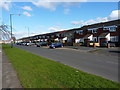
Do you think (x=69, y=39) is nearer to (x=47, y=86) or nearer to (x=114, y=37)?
(x=114, y=37)

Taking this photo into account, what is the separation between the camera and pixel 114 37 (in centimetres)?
3441

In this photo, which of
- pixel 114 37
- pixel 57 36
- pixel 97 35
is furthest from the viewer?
pixel 57 36

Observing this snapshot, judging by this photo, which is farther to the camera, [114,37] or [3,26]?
[114,37]

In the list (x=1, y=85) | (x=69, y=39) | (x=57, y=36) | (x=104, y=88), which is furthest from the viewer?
(x=57, y=36)

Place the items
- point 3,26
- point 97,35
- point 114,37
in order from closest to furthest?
point 3,26 < point 114,37 < point 97,35

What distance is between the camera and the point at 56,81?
16.9ft

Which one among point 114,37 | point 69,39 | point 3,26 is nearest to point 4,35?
point 3,26

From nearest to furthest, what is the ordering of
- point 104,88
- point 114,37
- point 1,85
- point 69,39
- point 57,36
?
point 104,88 < point 1,85 < point 114,37 < point 69,39 < point 57,36

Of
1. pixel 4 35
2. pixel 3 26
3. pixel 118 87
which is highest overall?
pixel 3 26

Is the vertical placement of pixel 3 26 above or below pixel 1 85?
above

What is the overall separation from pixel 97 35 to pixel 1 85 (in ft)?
126

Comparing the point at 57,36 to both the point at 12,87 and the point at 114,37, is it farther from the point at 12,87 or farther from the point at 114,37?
the point at 12,87

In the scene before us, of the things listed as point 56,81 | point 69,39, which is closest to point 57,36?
point 69,39

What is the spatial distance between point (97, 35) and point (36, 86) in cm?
3815
